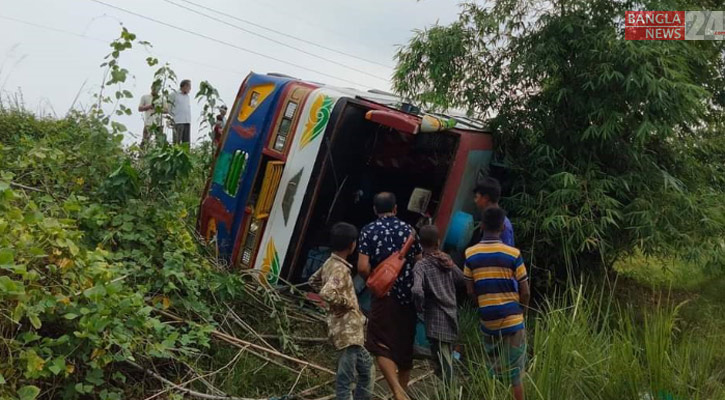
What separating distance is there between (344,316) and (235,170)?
2.77 meters

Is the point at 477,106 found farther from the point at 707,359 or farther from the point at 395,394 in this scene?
the point at 707,359

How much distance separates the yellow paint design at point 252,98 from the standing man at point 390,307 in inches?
100

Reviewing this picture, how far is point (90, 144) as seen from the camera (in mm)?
5289

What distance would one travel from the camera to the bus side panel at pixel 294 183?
6031 millimetres

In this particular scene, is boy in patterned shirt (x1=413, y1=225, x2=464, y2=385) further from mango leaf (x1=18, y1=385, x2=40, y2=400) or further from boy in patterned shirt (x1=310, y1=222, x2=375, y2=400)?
mango leaf (x1=18, y1=385, x2=40, y2=400)

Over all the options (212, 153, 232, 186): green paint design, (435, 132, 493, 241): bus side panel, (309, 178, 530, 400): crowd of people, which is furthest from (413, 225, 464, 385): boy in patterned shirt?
(212, 153, 232, 186): green paint design

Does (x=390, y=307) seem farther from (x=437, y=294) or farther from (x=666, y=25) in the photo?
(x=666, y=25)

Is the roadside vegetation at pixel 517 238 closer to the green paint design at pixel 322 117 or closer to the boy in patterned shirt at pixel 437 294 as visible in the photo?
the boy in patterned shirt at pixel 437 294

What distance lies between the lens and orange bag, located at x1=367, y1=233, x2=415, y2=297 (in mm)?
4453

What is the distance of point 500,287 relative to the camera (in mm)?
4227

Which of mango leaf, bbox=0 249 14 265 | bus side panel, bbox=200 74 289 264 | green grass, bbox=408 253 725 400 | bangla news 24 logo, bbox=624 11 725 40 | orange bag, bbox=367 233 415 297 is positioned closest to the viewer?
mango leaf, bbox=0 249 14 265

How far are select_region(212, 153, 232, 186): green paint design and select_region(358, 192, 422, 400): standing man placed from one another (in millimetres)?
2467

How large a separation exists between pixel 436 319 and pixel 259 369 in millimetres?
1323

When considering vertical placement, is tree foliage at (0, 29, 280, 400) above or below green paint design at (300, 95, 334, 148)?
below
